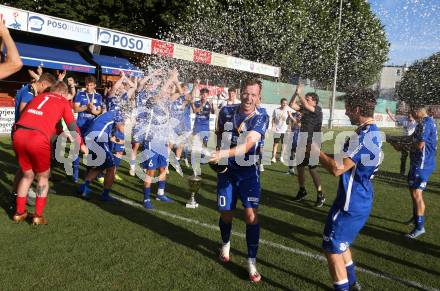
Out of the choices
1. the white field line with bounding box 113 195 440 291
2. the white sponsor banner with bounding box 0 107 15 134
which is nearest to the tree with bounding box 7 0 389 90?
the white sponsor banner with bounding box 0 107 15 134

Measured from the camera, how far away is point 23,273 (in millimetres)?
4379

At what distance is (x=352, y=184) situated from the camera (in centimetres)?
378

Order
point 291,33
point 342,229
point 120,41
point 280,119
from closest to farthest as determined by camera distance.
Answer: point 342,229 < point 280,119 < point 120,41 < point 291,33

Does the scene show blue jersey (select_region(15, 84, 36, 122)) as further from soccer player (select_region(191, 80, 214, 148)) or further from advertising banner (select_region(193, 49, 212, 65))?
advertising banner (select_region(193, 49, 212, 65))

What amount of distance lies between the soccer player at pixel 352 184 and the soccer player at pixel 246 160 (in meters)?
1.01

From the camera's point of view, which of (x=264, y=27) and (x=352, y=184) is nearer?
(x=352, y=184)

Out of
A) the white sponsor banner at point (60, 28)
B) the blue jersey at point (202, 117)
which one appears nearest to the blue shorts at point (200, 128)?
the blue jersey at point (202, 117)

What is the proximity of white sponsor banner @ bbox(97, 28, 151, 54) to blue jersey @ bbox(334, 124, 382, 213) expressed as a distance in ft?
63.7

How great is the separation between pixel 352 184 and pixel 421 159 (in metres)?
3.42

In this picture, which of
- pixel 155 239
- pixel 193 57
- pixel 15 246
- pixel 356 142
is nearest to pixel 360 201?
pixel 356 142

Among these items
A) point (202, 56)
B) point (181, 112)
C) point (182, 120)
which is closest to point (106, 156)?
point (181, 112)

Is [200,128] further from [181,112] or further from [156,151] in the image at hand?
[156,151]

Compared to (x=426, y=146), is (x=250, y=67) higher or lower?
higher

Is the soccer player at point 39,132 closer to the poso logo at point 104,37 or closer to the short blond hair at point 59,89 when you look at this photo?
the short blond hair at point 59,89
